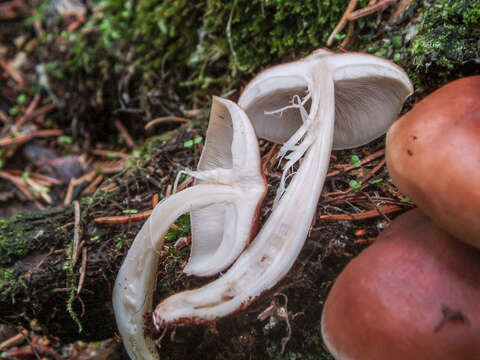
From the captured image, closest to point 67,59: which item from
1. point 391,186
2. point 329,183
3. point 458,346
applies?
point 329,183

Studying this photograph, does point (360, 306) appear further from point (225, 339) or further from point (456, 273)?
point (225, 339)

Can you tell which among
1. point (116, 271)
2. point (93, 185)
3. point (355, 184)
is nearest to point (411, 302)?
point (355, 184)

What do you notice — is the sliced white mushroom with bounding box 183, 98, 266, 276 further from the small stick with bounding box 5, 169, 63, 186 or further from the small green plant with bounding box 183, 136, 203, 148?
the small stick with bounding box 5, 169, 63, 186

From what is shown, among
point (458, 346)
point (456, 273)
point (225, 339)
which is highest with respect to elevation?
point (456, 273)

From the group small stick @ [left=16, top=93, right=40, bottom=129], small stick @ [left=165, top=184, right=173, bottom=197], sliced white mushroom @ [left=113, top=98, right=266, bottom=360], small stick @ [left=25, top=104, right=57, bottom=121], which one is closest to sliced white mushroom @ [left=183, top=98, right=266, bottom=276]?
sliced white mushroom @ [left=113, top=98, right=266, bottom=360]

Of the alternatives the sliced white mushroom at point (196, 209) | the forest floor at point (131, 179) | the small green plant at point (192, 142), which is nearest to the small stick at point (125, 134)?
the forest floor at point (131, 179)
